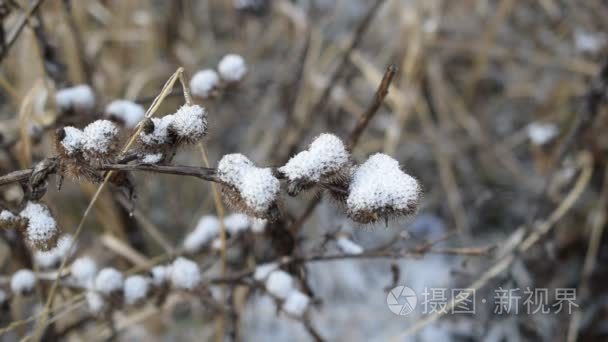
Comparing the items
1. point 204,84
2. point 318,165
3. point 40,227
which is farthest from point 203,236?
point 318,165

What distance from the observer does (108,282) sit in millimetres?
924

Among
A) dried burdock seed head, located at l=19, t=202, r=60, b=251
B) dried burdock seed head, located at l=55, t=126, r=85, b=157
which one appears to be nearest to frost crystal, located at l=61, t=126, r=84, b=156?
dried burdock seed head, located at l=55, t=126, r=85, b=157

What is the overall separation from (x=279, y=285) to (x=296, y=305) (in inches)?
1.8

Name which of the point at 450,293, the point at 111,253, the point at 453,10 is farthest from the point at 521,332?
the point at 453,10

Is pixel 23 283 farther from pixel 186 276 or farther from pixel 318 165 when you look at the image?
pixel 318 165

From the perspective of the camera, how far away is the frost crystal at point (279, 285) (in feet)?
3.05

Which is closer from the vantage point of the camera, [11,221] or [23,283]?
[11,221]

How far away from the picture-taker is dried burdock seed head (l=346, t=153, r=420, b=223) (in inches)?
21.4

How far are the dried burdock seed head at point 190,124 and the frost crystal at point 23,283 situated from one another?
1.78 ft

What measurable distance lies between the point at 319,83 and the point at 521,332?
0.98 m

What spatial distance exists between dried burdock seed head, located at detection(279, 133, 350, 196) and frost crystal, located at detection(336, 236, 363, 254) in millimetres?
395

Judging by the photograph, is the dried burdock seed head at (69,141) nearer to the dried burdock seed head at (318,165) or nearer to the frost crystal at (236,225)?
the dried burdock seed head at (318,165)

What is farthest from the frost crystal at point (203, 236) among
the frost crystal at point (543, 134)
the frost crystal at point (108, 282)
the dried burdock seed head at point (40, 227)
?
the frost crystal at point (543, 134)

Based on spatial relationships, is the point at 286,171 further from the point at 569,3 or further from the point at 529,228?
the point at 569,3
